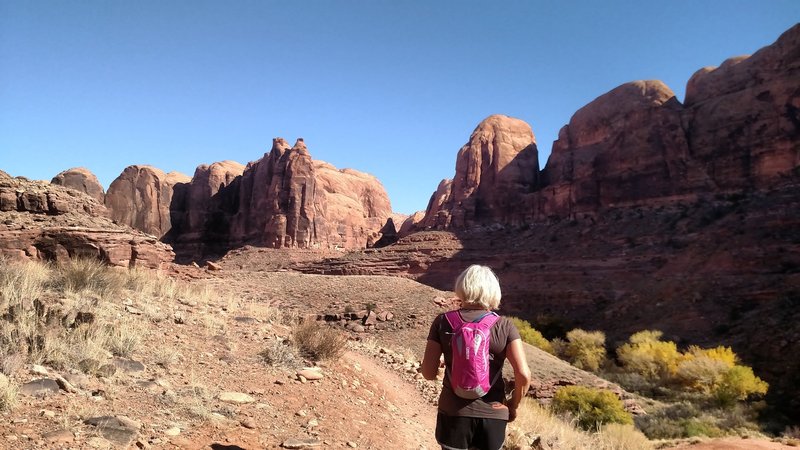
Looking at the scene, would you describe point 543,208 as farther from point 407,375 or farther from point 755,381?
point 407,375

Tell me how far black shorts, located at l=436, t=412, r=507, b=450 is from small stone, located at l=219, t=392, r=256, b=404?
2834 mm

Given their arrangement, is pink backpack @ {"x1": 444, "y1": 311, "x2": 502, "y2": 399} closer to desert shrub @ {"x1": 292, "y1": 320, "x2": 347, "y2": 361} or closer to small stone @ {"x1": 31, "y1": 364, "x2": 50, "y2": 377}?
small stone @ {"x1": 31, "y1": 364, "x2": 50, "y2": 377}

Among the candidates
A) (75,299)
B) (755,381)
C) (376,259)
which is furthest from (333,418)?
(376,259)

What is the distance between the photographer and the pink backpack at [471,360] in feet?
9.86

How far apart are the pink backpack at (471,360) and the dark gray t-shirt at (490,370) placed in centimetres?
5

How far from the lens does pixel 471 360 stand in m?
3.03

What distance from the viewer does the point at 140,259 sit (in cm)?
1548

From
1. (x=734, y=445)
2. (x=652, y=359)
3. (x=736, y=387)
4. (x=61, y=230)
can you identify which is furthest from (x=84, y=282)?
(x=652, y=359)

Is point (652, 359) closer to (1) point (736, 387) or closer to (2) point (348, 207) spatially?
(1) point (736, 387)

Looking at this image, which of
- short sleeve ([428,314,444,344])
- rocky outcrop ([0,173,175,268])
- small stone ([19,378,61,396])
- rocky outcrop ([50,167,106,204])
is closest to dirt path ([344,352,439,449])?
short sleeve ([428,314,444,344])

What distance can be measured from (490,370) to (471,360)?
0.61 feet

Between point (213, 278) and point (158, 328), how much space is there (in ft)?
50.6

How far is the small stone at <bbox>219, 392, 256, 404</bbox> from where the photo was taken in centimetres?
504

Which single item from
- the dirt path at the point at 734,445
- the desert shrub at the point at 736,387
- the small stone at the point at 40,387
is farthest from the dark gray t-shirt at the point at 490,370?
the desert shrub at the point at 736,387
